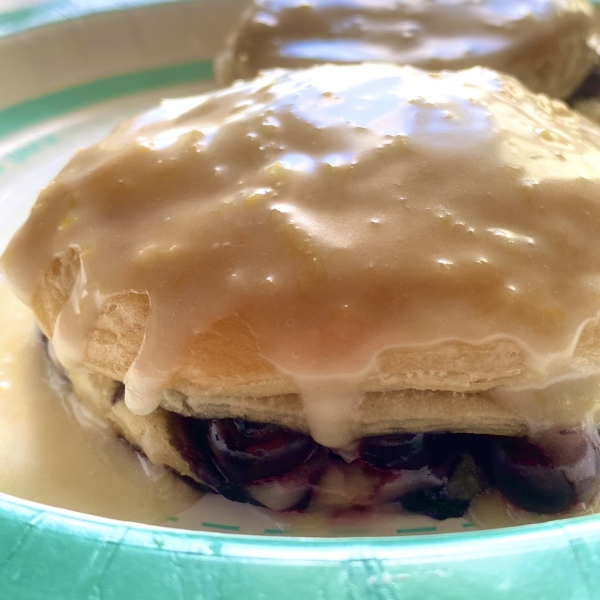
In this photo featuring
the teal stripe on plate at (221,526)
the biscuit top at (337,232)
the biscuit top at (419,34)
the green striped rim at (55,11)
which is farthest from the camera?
the green striped rim at (55,11)

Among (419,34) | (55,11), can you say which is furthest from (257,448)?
(55,11)

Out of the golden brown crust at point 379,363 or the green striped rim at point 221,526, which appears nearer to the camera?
the golden brown crust at point 379,363

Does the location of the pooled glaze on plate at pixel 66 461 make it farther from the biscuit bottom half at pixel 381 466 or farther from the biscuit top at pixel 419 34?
the biscuit top at pixel 419 34

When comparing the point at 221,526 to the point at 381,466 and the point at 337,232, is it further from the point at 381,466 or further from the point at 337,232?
the point at 337,232

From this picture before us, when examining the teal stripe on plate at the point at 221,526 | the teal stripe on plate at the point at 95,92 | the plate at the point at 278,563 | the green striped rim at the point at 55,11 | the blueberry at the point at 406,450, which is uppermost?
the green striped rim at the point at 55,11

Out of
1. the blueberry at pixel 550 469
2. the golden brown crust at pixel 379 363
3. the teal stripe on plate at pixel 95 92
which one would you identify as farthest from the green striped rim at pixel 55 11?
the blueberry at pixel 550 469

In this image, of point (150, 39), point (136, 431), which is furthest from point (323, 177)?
point (150, 39)
